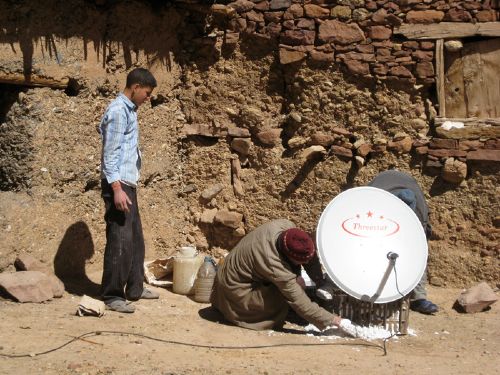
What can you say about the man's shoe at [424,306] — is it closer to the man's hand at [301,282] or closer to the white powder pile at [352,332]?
the white powder pile at [352,332]

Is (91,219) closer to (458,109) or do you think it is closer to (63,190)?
(63,190)

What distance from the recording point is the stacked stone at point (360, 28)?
19.3 ft

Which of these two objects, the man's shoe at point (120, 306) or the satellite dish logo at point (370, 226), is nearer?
the satellite dish logo at point (370, 226)

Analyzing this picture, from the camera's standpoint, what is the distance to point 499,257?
5.78m

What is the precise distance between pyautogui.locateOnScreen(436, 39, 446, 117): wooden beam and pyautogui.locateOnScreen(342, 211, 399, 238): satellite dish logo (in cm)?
159

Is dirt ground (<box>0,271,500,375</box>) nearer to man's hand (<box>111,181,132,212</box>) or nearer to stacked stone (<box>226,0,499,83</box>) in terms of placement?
man's hand (<box>111,181,132,212</box>)

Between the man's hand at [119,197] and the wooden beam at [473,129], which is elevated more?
the wooden beam at [473,129]

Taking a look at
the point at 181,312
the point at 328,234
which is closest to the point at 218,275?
the point at 181,312

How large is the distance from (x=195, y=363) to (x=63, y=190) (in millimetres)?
2163

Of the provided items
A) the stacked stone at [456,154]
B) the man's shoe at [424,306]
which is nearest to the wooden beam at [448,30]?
the stacked stone at [456,154]

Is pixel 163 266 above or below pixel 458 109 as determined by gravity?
below

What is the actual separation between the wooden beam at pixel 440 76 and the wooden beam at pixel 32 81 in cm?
297

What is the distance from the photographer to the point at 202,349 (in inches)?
166

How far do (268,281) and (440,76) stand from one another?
8.01 ft
